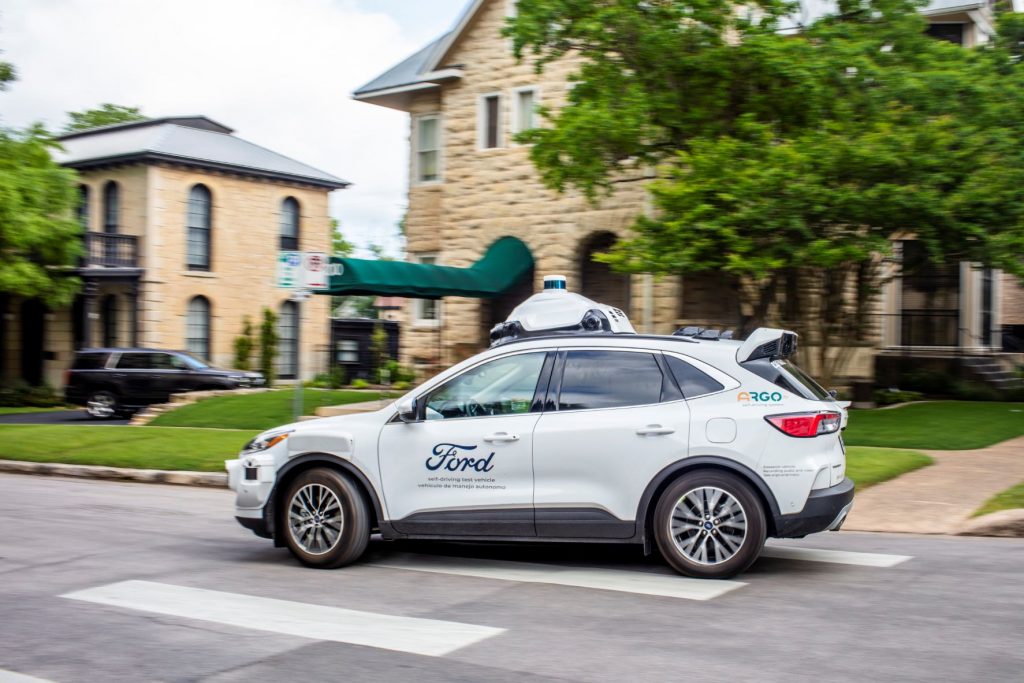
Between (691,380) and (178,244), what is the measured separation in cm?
2913

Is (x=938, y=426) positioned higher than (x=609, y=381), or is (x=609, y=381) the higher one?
(x=609, y=381)

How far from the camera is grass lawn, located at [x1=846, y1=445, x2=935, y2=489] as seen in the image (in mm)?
11391

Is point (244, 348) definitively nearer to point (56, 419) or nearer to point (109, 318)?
point (109, 318)

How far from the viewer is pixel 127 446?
15.8 metres

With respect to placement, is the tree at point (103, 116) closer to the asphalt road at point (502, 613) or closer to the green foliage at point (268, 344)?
the green foliage at point (268, 344)

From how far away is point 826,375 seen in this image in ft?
62.1

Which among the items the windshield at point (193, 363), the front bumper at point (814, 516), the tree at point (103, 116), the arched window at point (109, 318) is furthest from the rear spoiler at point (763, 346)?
the tree at point (103, 116)

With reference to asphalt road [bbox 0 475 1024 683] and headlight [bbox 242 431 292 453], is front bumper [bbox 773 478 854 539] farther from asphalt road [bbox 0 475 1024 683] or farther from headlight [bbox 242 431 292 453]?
headlight [bbox 242 431 292 453]

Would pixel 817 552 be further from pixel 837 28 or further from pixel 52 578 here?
pixel 837 28

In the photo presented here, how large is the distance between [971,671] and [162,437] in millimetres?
14024

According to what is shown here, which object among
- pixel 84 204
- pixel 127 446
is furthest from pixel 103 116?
pixel 127 446

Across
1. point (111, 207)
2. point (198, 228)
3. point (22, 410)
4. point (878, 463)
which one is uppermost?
point (111, 207)

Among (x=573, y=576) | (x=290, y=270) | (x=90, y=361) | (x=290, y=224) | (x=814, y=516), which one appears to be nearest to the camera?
(x=814, y=516)

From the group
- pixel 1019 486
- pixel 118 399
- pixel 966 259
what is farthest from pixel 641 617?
pixel 118 399
